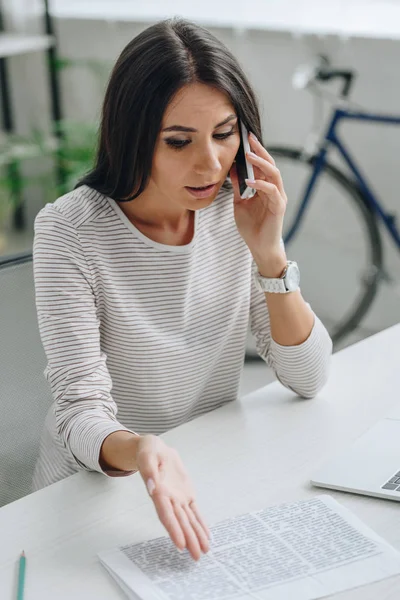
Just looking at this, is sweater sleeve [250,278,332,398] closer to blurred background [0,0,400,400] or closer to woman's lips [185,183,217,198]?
woman's lips [185,183,217,198]

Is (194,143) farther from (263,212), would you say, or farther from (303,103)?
(303,103)

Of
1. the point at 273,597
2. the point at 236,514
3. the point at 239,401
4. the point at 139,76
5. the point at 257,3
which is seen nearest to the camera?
the point at 273,597

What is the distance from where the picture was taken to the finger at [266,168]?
1155 millimetres

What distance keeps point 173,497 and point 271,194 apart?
0.49m

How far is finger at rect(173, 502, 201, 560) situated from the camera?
829 mm

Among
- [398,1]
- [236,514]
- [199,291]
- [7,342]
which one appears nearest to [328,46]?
[398,1]

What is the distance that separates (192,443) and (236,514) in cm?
17

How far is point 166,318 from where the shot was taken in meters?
1.22

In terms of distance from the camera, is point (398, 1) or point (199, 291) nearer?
point (199, 291)

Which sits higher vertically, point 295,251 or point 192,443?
point 192,443

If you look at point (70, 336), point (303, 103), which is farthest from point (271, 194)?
point (303, 103)

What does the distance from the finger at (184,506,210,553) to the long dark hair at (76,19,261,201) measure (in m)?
0.46

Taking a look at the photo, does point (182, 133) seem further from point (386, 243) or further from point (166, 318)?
point (386, 243)

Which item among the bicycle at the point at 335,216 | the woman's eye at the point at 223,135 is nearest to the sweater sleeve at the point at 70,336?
the woman's eye at the point at 223,135
